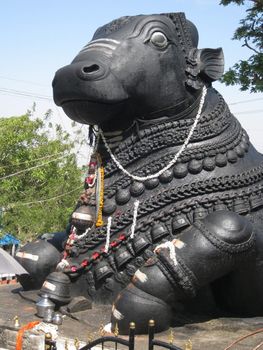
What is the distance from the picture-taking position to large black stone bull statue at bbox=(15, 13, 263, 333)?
4715 mm

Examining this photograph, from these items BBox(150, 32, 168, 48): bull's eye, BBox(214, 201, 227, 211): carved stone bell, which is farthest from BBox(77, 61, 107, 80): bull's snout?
BBox(214, 201, 227, 211): carved stone bell

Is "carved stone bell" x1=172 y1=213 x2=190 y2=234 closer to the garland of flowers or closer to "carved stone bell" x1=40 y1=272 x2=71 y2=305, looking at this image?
the garland of flowers

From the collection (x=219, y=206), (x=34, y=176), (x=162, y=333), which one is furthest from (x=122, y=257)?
(x=34, y=176)

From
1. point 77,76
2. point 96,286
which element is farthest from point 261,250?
point 77,76

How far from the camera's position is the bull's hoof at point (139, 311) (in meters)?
4.23

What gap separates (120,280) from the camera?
479 centimetres

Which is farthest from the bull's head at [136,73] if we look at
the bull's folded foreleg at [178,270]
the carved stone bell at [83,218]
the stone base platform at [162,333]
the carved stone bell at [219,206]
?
the stone base platform at [162,333]

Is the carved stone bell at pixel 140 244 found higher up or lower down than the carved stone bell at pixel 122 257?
higher up

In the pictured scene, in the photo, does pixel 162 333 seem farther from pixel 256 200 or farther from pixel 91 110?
pixel 91 110

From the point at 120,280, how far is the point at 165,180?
0.93 m

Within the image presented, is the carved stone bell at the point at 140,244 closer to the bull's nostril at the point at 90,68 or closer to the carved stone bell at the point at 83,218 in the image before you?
the carved stone bell at the point at 83,218

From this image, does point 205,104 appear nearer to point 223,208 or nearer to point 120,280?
point 223,208

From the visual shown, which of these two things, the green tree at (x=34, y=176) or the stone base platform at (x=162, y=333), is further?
the green tree at (x=34, y=176)

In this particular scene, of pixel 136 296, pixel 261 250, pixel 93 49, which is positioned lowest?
pixel 136 296
